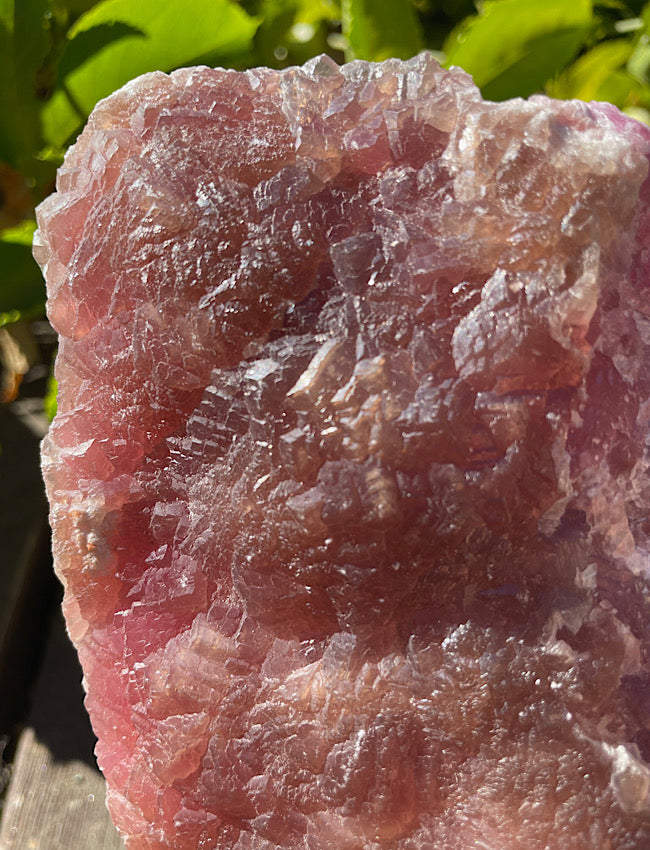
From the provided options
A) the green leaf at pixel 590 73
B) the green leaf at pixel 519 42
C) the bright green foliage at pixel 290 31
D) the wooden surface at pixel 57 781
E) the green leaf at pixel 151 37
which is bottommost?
the wooden surface at pixel 57 781

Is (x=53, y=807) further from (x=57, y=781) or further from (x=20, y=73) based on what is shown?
(x=20, y=73)

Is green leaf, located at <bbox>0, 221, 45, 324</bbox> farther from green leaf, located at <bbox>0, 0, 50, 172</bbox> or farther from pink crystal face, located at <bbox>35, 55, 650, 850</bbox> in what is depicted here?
pink crystal face, located at <bbox>35, 55, 650, 850</bbox>

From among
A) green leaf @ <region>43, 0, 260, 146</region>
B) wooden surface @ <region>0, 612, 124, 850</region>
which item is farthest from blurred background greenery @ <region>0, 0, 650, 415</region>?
wooden surface @ <region>0, 612, 124, 850</region>

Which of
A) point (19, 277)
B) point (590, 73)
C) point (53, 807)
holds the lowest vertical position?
point (53, 807)

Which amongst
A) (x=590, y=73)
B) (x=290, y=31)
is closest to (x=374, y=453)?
(x=590, y=73)

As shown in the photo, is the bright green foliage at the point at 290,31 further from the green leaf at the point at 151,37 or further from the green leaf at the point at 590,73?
the green leaf at the point at 590,73

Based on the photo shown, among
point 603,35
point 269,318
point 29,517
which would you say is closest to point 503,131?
point 269,318

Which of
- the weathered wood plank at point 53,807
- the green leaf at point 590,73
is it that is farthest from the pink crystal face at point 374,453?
the green leaf at point 590,73
